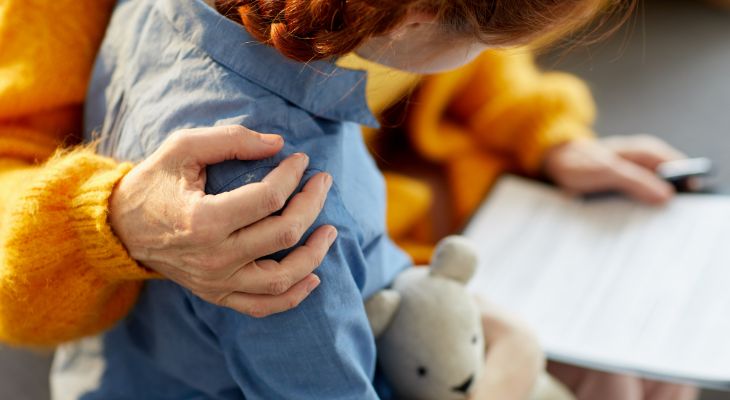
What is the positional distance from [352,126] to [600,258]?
1.39 feet

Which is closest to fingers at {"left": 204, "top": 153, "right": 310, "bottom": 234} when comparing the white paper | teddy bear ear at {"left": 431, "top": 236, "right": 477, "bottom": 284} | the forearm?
the forearm

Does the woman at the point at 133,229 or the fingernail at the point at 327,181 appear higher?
the fingernail at the point at 327,181

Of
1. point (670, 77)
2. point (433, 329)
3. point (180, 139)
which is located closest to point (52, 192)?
point (180, 139)

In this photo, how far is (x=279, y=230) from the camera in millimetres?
528

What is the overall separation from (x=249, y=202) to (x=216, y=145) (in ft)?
0.17

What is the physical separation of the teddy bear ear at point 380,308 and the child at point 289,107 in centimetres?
1

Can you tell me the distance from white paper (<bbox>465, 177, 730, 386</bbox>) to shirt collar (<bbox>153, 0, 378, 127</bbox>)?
39cm

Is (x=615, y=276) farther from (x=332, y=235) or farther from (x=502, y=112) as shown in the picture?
(x=332, y=235)

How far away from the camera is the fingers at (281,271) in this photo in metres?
0.54

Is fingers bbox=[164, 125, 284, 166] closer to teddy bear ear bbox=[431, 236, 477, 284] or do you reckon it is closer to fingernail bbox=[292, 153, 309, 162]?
fingernail bbox=[292, 153, 309, 162]

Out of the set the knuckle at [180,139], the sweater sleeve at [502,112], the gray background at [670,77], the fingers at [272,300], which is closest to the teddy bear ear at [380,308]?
the fingers at [272,300]

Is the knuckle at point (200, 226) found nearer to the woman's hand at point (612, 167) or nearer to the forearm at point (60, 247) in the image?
the forearm at point (60, 247)

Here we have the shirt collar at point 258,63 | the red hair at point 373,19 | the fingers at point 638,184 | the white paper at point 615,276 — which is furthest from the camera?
the fingers at point 638,184

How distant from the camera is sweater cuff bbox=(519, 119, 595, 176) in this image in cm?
108
